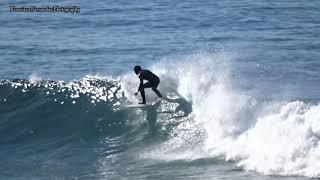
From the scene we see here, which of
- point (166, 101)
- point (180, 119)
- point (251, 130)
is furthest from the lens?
point (166, 101)

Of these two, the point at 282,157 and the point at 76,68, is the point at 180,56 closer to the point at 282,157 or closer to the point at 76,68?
the point at 76,68

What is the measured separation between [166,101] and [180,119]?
161 centimetres

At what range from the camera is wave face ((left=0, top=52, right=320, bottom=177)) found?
17.2 metres

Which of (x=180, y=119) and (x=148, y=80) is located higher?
(x=148, y=80)

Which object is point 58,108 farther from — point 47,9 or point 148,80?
point 47,9

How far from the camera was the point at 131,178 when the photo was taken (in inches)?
690

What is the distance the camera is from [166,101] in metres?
22.7

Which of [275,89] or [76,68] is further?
[76,68]

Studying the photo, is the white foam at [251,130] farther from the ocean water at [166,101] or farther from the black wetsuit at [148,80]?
the black wetsuit at [148,80]

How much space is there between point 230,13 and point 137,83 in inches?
812

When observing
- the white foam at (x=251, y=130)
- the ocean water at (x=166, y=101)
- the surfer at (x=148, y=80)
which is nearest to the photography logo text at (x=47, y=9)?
the ocean water at (x=166, y=101)

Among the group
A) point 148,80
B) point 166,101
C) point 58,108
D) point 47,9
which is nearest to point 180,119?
point 166,101

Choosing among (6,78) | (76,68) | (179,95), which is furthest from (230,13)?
(179,95)

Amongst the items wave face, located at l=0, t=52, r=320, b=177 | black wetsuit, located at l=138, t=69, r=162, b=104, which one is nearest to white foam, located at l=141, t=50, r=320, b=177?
wave face, located at l=0, t=52, r=320, b=177
